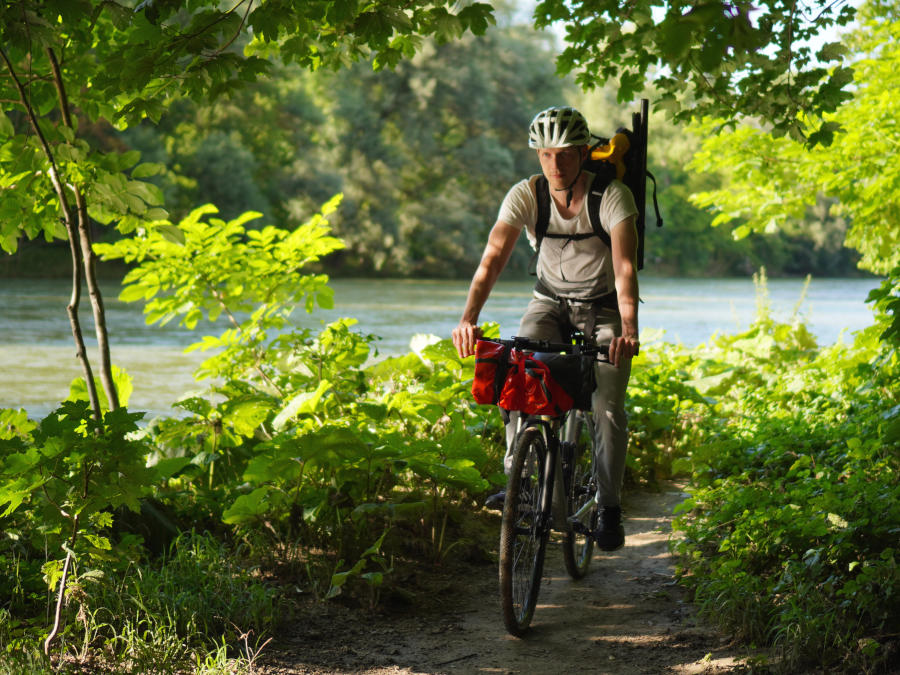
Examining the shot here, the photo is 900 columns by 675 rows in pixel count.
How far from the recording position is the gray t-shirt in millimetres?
4270

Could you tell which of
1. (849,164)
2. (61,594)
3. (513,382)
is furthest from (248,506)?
(849,164)

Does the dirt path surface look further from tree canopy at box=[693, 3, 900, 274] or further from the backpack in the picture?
tree canopy at box=[693, 3, 900, 274]

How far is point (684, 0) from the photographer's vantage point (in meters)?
4.02

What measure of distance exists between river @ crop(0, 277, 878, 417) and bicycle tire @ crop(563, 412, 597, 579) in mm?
2936

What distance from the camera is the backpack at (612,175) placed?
4.25 m

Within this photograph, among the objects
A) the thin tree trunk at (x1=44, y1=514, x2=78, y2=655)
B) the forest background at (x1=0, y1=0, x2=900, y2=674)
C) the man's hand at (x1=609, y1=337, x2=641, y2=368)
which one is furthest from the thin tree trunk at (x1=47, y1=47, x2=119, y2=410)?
the man's hand at (x1=609, y1=337, x2=641, y2=368)

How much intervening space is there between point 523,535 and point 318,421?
83.9 inches

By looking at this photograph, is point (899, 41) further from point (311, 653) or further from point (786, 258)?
point (786, 258)

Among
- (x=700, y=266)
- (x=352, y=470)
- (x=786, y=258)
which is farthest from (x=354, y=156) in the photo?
(x=352, y=470)

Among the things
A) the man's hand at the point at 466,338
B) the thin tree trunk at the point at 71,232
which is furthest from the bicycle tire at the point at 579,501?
the thin tree trunk at the point at 71,232

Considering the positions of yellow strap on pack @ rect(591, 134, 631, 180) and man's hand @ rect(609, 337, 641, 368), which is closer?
man's hand @ rect(609, 337, 641, 368)

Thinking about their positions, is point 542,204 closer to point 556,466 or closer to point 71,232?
point 556,466

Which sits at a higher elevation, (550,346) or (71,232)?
(71,232)

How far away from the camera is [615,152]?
4.48 meters
